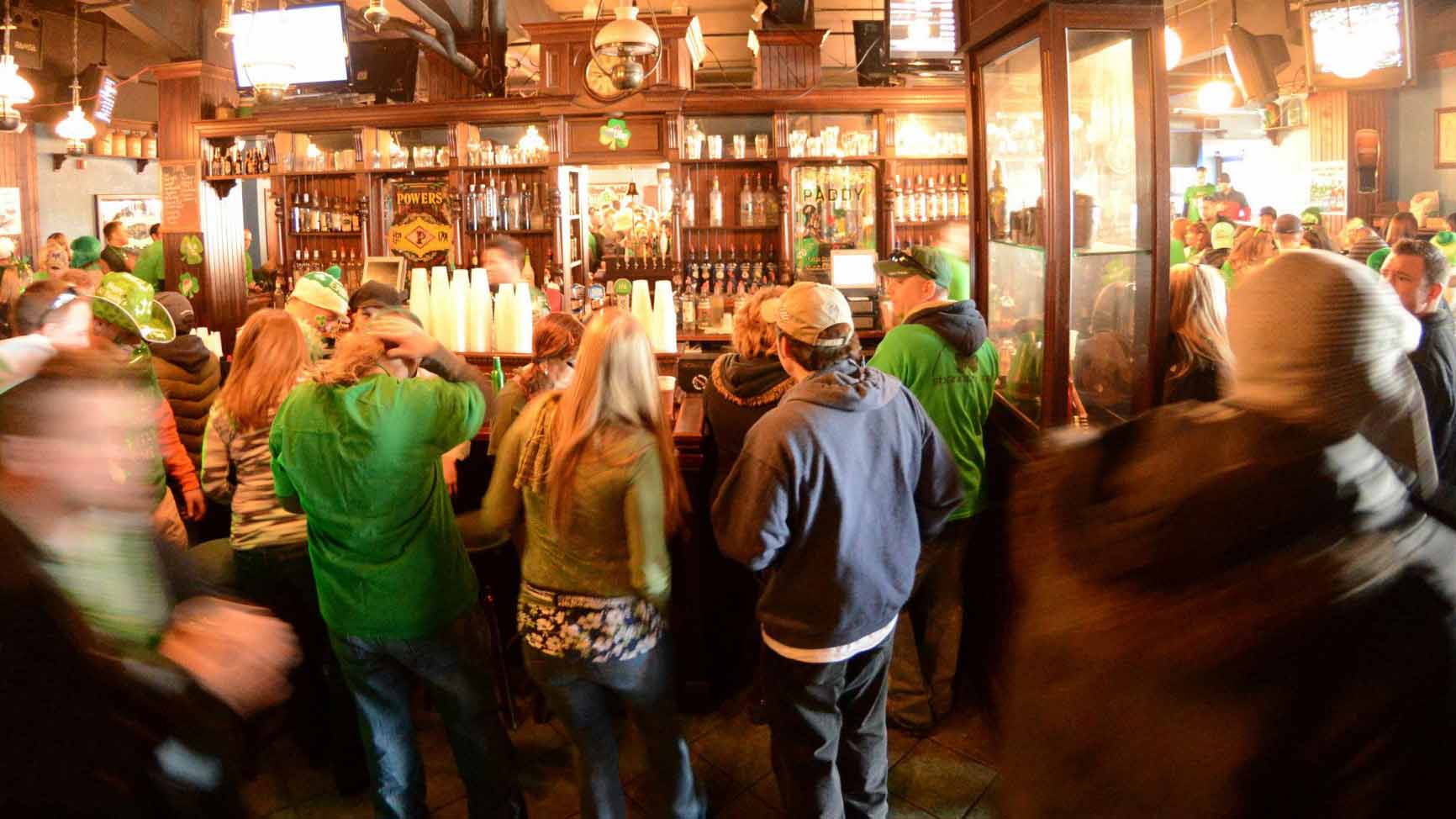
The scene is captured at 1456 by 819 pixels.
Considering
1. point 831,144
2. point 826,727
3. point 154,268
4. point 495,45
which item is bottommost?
point 826,727

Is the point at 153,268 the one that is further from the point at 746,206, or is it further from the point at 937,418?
the point at 937,418

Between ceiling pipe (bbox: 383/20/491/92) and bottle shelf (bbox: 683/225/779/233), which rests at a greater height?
ceiling pipe (bbox: 383/20/491/92)

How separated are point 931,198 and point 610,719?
5989 millimetres

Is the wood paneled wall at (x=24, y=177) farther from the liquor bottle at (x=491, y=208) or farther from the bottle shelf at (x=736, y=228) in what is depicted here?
the bottle shelf at (x=736, y=228)

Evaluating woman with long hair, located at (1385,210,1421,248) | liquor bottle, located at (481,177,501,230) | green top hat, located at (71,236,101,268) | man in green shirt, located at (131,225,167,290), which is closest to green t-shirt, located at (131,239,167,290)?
man in green shirt, located at (131,225,167,290)

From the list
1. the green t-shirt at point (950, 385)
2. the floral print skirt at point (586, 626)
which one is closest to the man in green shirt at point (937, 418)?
the green t-shirt at point (950, 385)

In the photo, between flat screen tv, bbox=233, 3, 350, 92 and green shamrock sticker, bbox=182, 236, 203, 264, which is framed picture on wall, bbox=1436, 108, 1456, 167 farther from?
green shamrock sticker, bbox=182, 236, 203, 264

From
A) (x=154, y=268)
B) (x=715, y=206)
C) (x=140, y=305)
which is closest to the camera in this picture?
(x=140, y=305)

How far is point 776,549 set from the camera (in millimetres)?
2451

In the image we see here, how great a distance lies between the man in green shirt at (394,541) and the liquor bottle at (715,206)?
16.9ft

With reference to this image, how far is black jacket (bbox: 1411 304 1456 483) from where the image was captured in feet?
10.4

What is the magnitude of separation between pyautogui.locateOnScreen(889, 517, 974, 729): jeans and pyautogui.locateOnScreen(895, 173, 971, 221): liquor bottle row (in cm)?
464

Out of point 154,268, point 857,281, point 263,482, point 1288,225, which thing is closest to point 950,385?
point 263,482

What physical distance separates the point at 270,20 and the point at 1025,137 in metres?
4.59
